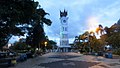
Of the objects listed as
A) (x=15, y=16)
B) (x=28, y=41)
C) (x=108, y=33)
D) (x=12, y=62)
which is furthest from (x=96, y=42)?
(x=15, y=16)

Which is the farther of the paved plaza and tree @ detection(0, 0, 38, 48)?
the paved plaza

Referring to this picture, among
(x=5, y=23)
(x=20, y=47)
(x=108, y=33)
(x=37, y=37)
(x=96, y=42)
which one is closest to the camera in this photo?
(x=5, y=23)

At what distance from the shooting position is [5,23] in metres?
32.7

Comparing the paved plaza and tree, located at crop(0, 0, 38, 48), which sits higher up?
tree, located at crop(0, 0, 38, 48)

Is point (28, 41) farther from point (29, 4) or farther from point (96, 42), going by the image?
point (29, 4)

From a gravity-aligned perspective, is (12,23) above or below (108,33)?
below

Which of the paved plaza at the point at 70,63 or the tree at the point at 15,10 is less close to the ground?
the tree at the point at 15,10

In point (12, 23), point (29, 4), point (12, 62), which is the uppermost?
point (29, 4)

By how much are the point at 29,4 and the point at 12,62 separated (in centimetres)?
834

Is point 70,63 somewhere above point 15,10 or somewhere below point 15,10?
below

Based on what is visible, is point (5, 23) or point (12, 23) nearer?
point (12, 23)

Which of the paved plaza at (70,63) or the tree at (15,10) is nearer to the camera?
the tree at (15,10)

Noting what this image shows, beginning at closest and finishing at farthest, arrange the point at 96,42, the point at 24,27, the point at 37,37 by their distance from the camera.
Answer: the point at 24,27 < the point at 37,37 < the point at 96,42

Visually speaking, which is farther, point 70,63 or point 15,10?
point 70,63
